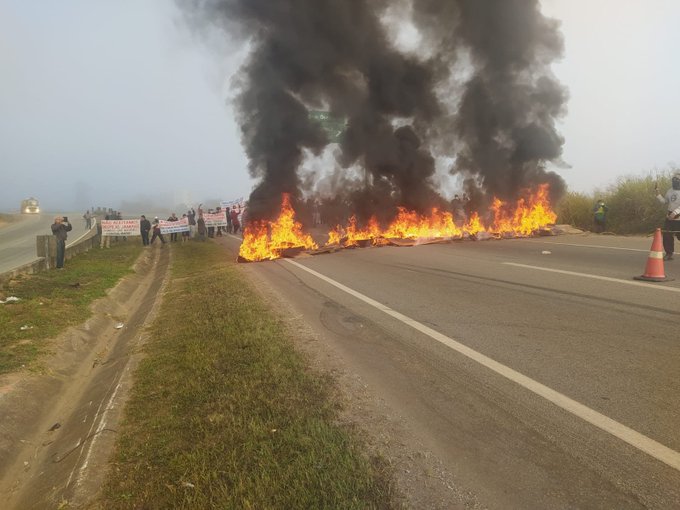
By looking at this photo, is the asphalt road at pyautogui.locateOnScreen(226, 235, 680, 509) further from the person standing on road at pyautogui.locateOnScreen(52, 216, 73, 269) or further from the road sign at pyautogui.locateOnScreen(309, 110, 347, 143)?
the road sign at pyautogui.locateOnScreen(309, 110, 347, 143)

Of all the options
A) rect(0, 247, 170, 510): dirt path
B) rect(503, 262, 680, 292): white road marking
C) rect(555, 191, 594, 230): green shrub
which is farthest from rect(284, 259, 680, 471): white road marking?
rect(555, 191, 594, 230): green shrub

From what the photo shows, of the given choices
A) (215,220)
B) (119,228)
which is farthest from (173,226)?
(119,228)

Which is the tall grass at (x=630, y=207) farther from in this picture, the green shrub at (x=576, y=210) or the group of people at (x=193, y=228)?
the group of people at (x=193, y=228)

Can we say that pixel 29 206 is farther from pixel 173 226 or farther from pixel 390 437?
pixel 390 437

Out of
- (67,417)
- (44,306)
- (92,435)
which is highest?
(44,306)

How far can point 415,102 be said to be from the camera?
684 inches

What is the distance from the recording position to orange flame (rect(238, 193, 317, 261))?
532 inches

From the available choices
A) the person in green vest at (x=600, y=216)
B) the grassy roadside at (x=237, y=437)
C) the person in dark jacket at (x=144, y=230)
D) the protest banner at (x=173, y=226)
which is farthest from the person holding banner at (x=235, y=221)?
the grassy roadside at (x=237, y=437)

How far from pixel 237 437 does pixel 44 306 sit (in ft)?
21.1

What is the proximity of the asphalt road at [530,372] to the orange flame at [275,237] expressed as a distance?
Result: 218 inches

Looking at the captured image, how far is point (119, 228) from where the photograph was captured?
75.7 ft

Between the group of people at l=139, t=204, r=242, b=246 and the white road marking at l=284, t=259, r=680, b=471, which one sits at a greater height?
the group of people at l=139, t=204, r=242, b=246

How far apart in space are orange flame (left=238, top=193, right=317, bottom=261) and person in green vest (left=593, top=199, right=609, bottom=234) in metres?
10.8

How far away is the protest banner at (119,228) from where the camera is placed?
74.2ft
